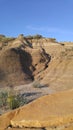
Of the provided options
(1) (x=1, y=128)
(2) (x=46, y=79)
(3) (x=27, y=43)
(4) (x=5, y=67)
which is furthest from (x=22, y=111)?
(3) (x=27, y=43)

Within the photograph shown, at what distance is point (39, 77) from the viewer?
129ft

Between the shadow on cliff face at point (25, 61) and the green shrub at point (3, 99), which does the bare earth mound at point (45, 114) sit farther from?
the shadow on cliff face at point (25, 61)

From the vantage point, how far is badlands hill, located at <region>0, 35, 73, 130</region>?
5.28m

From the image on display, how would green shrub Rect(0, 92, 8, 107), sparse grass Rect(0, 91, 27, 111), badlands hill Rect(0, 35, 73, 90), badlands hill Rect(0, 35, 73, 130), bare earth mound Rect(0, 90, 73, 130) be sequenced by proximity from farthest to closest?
badlands hill Rect(0, 35, 73, 90) → green shrub Rect(0, 92, 8, 107) → sparse grass Rect(0, 91, 27, 111) → badlands hill Rect(0, 35, 73, 130) → bare earth mound Rect(0, 90, 73, 130)

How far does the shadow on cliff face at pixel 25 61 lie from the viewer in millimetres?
41259

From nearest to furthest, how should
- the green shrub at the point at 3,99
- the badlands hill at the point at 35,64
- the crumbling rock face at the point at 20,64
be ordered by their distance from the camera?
the green shrub at the point at 3,99, the badlands hill at the point at 35,64, the crumbling rock face at the point at 20,64

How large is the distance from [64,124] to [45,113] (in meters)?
0.49

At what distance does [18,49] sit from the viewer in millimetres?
43594

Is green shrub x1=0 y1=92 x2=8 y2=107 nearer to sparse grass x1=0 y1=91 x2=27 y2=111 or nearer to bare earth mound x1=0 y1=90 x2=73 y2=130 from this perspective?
sparse grass x1=0 y1=91 x2=27 y2=111

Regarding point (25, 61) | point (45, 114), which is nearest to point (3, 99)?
point (45, 114)

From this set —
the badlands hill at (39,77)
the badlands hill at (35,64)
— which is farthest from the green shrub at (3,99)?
the badlands hill at (35,64)

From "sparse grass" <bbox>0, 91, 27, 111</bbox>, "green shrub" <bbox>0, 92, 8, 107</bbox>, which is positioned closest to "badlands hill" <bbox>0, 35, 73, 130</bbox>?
"green shrub" <bbox>0, 92, 8, 107</bbox>

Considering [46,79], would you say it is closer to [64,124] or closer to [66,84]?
[66,84]

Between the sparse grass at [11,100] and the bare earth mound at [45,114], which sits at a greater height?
the bare earth mound at [45,114]
